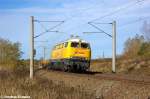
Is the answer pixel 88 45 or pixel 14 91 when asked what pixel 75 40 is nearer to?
pixel 88 45

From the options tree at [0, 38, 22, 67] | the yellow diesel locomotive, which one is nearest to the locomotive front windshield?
the yellow diesel locomotive

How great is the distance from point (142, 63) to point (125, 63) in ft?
22.9

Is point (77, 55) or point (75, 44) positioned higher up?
point (75, 44)

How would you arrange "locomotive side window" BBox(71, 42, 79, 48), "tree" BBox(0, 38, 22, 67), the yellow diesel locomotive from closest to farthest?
the yellow diesel locomotive
"locomotive side window" BBox(71, 42, 79, 48)
"tree" BBox(0, 38, 22, 67)

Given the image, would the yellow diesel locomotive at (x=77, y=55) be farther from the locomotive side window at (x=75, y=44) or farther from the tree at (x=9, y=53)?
the tree at (x=9, y=53)

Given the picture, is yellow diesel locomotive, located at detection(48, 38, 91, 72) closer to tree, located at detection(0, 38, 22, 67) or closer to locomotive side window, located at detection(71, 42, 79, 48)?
locomotive side window, located at detection(71, 42, 79, 48)

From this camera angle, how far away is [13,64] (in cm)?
7506

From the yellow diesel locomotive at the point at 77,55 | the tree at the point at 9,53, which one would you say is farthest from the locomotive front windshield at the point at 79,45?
the tree at the point at 9,53

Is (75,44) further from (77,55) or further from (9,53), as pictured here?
(9,53)

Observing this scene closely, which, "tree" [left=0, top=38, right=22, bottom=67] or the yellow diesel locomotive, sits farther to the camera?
"tree" [left=0, top=38, right=22, bottom=67]

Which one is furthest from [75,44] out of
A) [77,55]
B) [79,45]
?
[77,55]

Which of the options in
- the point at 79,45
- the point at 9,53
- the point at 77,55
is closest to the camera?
the point at 77,55

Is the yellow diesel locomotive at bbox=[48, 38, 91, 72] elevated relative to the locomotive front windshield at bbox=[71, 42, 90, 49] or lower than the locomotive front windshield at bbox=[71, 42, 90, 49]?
lower

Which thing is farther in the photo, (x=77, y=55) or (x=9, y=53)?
(x=9, y=53)
